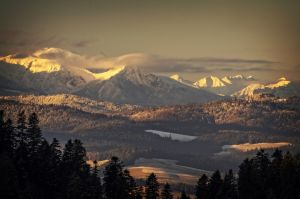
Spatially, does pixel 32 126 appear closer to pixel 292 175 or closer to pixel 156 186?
pixel 156 186

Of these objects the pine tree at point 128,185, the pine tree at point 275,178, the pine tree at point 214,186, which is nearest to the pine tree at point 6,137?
the pine tree at point 128,185

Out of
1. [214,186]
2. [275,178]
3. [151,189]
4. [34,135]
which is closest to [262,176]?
[275,178]

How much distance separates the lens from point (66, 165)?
170625 mm

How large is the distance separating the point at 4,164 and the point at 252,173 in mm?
51448

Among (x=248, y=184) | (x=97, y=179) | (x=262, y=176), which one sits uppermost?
(x=262, y=176)

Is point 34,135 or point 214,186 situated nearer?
point 214,186

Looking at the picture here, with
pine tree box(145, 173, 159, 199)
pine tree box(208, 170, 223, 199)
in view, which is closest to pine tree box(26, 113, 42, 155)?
pine tree box(145, 173, 159, 199)

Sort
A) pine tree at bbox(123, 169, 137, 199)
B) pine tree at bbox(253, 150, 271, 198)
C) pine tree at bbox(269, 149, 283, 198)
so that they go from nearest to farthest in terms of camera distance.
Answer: pine tree at bbox(123, 169, 137, 199) < pine tree at bbox(269, 149, 283, 198) < pine tree at bbox(253, 150, 271, 198)

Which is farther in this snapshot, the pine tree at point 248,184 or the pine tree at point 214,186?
the pine tree at point 248,184

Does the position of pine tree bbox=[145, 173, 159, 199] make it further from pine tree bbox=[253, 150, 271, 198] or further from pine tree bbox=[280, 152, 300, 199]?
pine tree bbox=[280, 152, 300, 199]

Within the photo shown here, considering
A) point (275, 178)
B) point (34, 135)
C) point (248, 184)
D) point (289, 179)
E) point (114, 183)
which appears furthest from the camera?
point (34, 135)

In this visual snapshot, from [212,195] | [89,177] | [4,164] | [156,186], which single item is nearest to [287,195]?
[212,195]

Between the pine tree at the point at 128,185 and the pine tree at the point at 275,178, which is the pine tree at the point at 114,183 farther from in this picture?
the pine tree at the point at 275,178

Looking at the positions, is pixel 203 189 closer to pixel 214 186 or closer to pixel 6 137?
pixel 214 186
